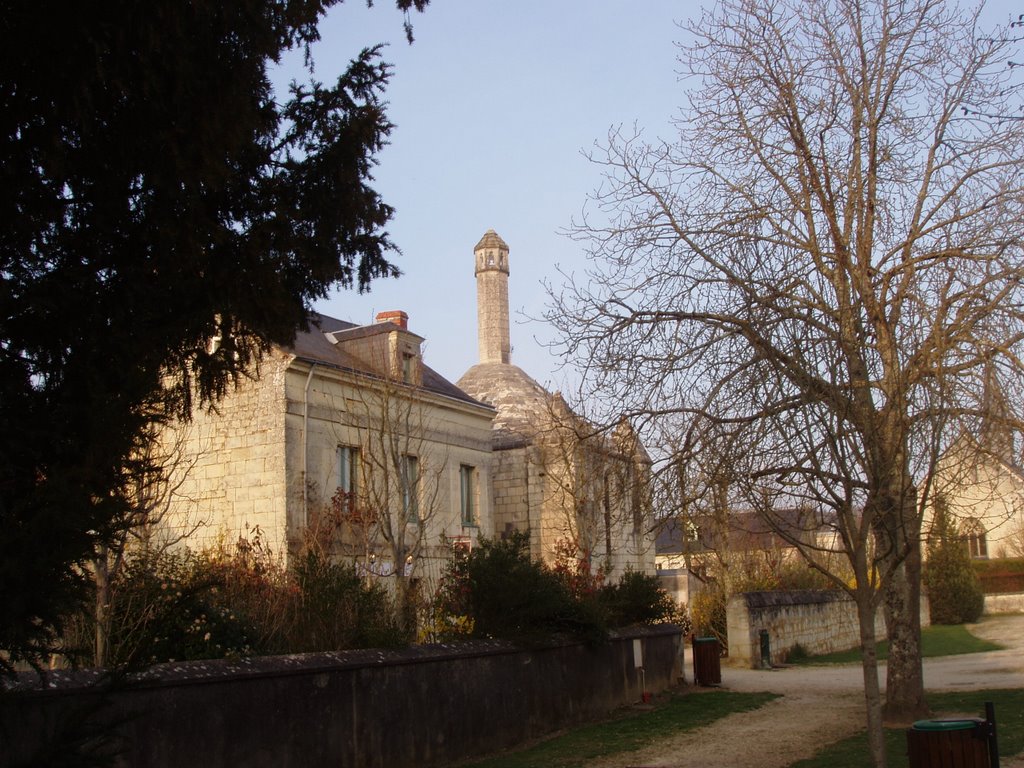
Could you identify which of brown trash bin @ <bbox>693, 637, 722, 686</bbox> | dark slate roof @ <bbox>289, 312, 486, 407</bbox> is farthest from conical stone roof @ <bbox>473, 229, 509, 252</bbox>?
brown trash bin @ <bbox>693, 637, 722, 686</bbox>

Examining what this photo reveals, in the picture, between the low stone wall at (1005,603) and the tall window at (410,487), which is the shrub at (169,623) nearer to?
the tall window at (410,487)

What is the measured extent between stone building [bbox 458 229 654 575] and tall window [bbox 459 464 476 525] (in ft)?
7.04

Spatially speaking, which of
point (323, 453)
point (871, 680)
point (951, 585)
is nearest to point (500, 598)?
point (871, 680)

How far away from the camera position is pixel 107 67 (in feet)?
17.5

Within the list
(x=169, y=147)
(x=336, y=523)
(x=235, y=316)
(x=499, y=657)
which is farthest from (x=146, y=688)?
(x=336, y=523)

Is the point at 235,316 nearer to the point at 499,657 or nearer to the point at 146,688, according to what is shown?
the point at 146,688

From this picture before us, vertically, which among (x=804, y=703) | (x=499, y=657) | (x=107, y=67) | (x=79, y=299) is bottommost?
(x=804, y=703)

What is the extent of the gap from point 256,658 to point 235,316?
3.88 meters

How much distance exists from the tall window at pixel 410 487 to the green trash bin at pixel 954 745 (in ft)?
43.5

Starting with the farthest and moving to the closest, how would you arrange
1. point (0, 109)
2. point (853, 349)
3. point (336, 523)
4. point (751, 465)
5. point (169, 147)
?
point (336, 523), point (751, 465), point (853, 349), point (169, 147), point (0, 109)

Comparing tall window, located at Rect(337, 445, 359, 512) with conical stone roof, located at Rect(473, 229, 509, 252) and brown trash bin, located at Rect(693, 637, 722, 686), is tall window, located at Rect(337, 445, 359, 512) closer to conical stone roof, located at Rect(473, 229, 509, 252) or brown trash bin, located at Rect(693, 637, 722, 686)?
brown trash bin, located at Rect(693, 637, 722, 686)

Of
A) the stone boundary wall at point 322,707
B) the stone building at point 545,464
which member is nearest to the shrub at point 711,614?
the stone building at point 545,464

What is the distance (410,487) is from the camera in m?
23.5

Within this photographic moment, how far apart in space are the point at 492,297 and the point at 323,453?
23.1 m
